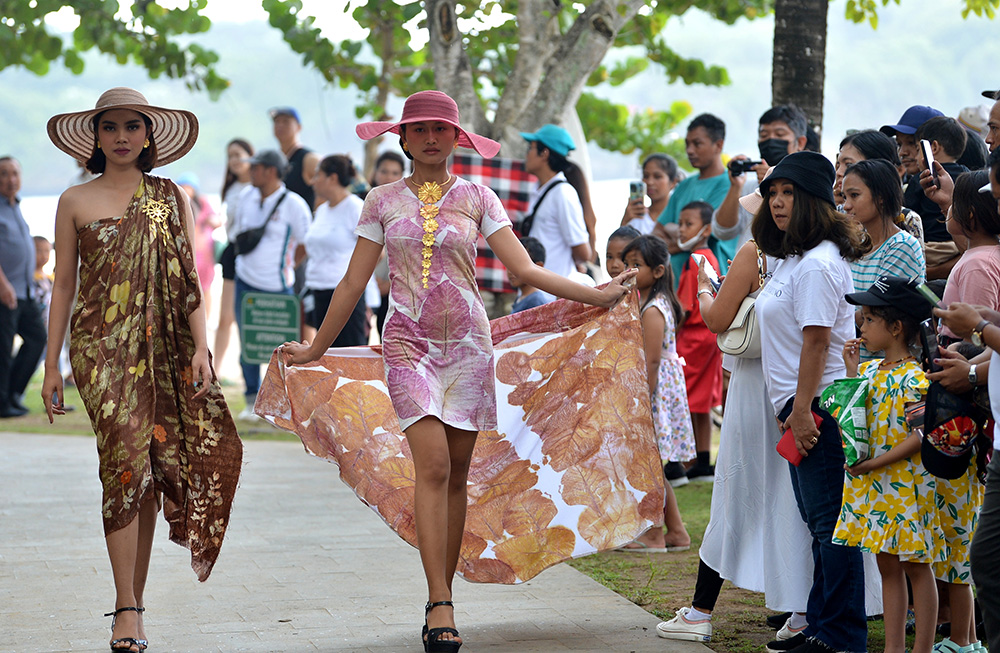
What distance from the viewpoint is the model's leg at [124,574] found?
15.9ft

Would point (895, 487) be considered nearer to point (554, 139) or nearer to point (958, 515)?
point (958, 515)

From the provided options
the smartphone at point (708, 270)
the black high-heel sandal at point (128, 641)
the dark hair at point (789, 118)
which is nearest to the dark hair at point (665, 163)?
the dark hair at point (789, 118)

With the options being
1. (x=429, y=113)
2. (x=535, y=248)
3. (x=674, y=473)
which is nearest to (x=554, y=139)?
(x=535, y=248)

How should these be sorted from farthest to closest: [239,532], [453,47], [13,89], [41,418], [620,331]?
[13,89] < [41,418] < [453,47] < [239,532] < [620,331]

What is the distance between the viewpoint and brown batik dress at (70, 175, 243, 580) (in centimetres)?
494

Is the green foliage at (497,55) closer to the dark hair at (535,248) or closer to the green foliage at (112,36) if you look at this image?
A: the green foliage at (112,36)

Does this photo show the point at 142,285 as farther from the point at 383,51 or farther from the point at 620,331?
the point at 383,51

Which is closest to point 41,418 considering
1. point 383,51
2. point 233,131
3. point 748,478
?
point 383,51

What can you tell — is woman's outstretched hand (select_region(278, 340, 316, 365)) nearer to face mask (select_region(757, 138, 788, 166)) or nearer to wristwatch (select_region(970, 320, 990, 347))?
wristwatch (select_region(970, 320, 990, 347))

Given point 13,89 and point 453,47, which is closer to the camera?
point 453,47

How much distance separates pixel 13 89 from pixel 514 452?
11298cm

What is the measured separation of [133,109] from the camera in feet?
16.8

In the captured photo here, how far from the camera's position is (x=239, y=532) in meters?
7.25

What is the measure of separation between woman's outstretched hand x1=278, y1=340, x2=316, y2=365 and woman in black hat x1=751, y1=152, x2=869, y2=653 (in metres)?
1.85
